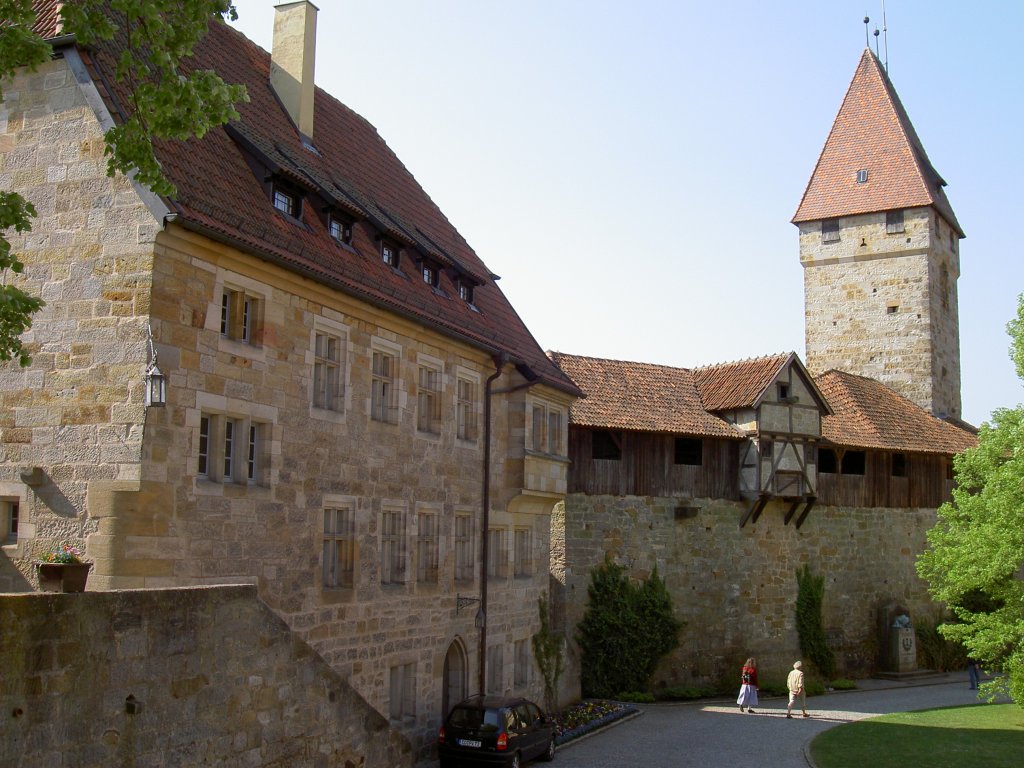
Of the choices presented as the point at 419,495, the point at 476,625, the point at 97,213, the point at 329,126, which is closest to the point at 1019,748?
the point at 476,625

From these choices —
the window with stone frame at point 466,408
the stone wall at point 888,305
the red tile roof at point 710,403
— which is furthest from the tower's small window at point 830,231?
the window with stone frame at point 466,408

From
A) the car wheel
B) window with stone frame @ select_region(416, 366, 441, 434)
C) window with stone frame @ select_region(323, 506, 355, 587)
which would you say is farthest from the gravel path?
window with stone frame @ select_region(416, 366, 441, 434)

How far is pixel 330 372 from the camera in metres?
16.0

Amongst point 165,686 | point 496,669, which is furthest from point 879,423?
point 165,686

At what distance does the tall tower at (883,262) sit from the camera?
40812 millimetres

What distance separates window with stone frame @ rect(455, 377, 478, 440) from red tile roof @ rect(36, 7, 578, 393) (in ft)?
2.41

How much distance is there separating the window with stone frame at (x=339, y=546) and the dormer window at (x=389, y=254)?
4.27 metres

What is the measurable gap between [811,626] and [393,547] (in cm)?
1746

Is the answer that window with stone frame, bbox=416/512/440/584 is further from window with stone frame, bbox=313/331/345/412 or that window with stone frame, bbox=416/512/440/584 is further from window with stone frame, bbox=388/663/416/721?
window with stone frame, bbox=313/331/345/412

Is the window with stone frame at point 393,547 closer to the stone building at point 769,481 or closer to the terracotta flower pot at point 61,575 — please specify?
the terracotta flower pot at point 61,575

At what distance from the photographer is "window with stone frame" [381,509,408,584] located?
17.2 meters

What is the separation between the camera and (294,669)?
12.4m

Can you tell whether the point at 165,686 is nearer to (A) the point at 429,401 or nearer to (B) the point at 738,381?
(A) the point at 429,401

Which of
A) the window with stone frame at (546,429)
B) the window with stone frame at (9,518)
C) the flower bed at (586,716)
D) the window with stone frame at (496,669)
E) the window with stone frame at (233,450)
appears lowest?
the flower bed at (586,716)
